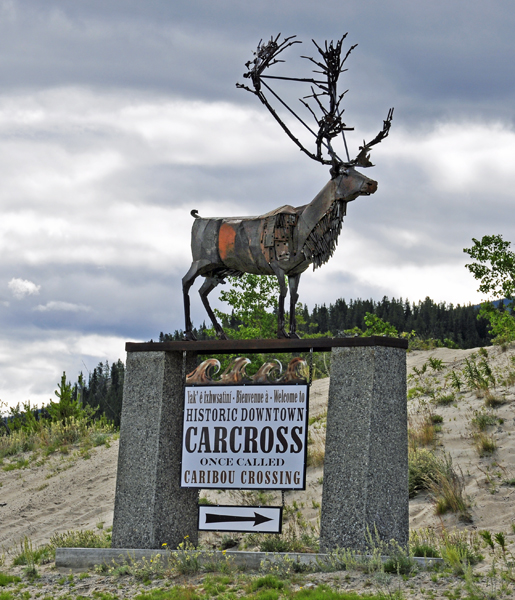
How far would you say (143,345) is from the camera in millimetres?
9992

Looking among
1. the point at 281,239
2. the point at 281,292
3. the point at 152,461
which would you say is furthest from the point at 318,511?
the point at 281,239

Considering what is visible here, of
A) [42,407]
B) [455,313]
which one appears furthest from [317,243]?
[455,313]

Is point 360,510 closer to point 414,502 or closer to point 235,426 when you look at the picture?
point 235,426

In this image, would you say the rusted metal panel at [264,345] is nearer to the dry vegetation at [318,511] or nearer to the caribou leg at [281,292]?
the caribou leg at [281,292]

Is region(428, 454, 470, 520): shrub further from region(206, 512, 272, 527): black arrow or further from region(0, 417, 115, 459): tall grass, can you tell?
region(0, 417, 115, 459): tall grass

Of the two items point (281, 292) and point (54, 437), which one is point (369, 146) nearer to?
point (281, 292)

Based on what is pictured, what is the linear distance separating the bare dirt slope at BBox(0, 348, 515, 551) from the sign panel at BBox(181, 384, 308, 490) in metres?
2.81

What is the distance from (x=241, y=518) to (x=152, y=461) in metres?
1.38

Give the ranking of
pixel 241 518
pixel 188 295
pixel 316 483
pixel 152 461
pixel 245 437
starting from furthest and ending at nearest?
pixel 316 483 < pixel 188 295 < pixel 152 461 < pixel 245 437 < pixel 241 518

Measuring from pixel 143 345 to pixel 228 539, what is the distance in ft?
10.7

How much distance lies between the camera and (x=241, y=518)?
30.3 feet

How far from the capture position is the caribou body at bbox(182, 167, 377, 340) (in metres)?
9.50

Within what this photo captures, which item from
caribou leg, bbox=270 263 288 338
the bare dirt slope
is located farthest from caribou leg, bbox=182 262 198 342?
the bare dirt slope

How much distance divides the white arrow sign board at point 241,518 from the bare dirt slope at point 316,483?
2670 millimetres
